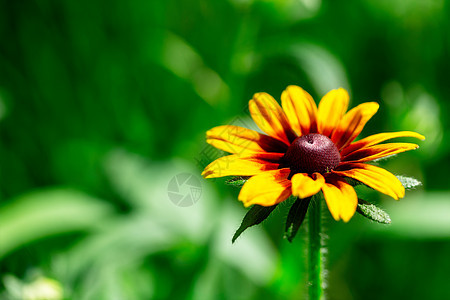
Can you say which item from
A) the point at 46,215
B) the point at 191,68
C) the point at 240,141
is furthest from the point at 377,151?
the point at 191,68

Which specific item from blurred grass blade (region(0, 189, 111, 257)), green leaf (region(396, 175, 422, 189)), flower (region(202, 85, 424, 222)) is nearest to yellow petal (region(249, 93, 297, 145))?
flower (region(202, 85, 424, 222))

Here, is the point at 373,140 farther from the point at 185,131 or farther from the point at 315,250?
the point at 185,131

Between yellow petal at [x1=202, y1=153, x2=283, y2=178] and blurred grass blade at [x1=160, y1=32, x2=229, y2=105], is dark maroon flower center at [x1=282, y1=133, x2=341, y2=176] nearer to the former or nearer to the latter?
yellow petal at [x1=202, y1=153, x2=283, y2=178]

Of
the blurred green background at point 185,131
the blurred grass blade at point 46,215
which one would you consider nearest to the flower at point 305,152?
the blurred green background at point 185,131

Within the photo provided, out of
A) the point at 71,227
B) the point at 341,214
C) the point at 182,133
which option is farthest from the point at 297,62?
the point at 341,214

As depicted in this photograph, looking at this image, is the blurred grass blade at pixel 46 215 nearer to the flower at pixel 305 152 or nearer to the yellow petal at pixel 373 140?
the flower at pixel 305 152

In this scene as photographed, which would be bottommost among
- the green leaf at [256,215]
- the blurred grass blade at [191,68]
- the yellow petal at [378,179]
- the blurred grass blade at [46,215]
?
the green leaf at [256,215]

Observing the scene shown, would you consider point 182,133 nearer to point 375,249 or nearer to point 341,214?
point 375,249
